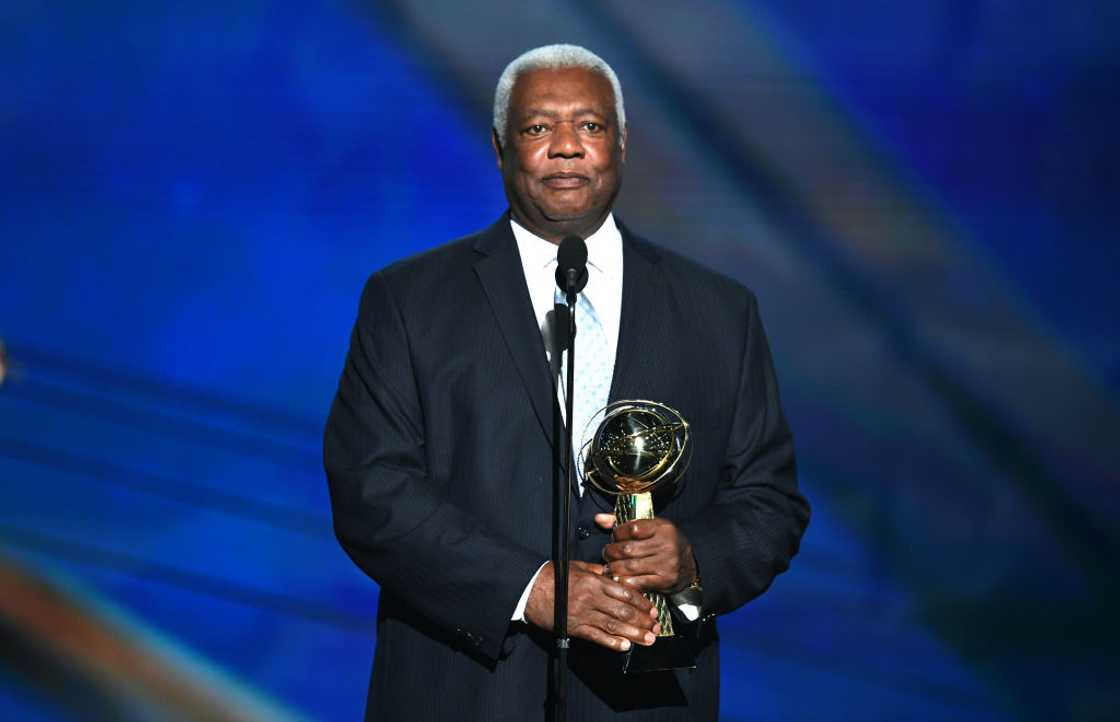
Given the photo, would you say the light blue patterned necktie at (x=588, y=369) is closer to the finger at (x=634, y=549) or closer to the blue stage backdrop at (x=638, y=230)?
the finger at (x=634, y=549)

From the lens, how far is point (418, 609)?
2271mm

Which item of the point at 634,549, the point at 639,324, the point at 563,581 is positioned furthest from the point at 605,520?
the point at 639,324

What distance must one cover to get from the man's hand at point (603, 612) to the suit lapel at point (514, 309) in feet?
0.89

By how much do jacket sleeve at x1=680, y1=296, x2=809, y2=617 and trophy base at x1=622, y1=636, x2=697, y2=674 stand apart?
0.11 meters

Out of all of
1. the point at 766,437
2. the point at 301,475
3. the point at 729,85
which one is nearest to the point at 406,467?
the point at 766,437

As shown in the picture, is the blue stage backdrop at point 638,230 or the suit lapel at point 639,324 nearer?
the suit lapel at point 639,324

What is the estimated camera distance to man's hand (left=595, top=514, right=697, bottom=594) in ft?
7.07

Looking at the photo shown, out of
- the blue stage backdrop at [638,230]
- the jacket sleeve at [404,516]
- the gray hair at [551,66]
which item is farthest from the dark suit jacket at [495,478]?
the blue stage backdrop at [638,230]

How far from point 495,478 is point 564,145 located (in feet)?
1.80

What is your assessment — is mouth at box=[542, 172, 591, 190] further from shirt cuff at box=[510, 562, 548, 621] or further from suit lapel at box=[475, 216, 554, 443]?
shirt cuff at box=[510, 562, 548, 621]

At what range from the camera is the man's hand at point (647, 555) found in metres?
2.15

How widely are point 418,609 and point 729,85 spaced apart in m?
2.06

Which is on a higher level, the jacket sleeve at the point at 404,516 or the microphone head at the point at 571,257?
the microphone head at the point at 571,257

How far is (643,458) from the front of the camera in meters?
2.20
